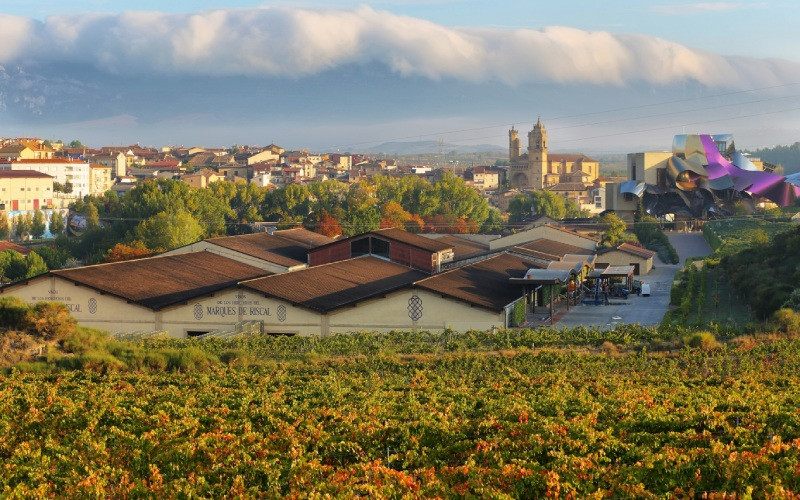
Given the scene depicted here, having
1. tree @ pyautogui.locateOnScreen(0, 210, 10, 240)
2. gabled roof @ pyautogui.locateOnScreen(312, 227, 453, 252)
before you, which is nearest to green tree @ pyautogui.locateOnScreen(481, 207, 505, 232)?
tree @ pyautogui.locateOnScreen(0, 210, 10, 240)

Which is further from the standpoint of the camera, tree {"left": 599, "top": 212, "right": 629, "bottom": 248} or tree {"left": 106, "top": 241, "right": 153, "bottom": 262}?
tree {"left": 599, "top": 212, "right": 629, "bottom": 248}

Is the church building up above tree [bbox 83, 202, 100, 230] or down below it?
above

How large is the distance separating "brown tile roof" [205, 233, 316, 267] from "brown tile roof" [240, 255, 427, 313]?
484cm

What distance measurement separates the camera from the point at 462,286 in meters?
35.1

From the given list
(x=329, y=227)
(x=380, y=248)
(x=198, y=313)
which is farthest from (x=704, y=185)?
(x=198, y=313)

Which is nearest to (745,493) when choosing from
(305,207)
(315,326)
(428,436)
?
(428,436)

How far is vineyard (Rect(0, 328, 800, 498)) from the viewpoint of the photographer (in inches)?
522

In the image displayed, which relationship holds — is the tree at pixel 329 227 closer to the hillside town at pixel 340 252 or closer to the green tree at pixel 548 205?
the hillside town at pixel 340 252

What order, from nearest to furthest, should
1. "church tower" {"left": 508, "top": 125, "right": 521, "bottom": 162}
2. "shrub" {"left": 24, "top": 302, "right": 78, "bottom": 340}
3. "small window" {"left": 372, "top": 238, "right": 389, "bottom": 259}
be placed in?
"shrub" {"left": 24, "top": 302, "right": 78, "bottom": 340} < "small window" {"left": 372, "top": 238, "right": 389, "bottom": 259} < "church tower" {"left": 508, "top": 125, "right": 521, "bottom": 162}

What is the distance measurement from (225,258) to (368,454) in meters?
31.8

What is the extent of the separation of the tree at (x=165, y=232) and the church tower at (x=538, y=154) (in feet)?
330

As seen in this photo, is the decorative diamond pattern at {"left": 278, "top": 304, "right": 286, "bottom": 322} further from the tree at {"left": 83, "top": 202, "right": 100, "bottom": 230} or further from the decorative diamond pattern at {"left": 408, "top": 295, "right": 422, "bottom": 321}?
the tree at {"left": 83, "top": 202, "right": 100, "bottom": 230}

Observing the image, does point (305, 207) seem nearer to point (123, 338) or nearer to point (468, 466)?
point (123, 338)

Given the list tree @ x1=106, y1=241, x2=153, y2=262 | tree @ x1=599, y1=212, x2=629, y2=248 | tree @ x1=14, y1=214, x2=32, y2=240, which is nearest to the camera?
tree @ x1=106, y1=241, x2=153, y2=262
